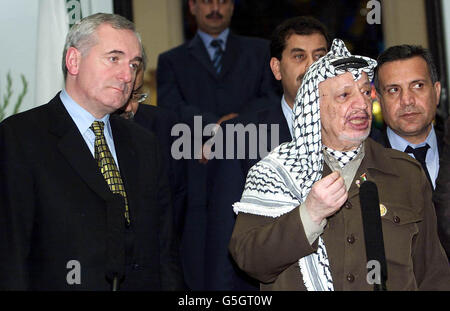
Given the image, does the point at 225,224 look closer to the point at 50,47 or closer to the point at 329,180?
the point at 329,180

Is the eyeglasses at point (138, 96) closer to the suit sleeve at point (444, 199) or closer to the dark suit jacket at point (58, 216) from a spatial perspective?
the dark suit jacket at point (58, 216)

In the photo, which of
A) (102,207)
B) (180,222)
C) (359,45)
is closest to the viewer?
(102,207)

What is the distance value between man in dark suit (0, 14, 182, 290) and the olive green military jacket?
373 mm

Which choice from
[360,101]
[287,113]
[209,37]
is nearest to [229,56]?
[209,37]

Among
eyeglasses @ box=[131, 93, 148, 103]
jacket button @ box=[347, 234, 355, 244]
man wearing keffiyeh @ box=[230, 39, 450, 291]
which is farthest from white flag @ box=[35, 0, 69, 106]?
jacket button @ box=[347, 234, 355, 244]

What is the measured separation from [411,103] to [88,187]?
69.5 inches

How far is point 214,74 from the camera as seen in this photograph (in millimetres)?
4719

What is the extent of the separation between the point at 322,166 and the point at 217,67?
226cm

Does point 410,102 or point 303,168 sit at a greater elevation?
point 410,102

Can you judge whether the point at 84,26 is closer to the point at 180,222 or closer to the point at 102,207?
the point at 102,207

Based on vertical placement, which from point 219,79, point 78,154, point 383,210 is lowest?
point 383,210

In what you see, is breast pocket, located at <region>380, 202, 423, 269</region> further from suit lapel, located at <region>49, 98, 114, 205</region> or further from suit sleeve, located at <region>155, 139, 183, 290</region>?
suit lapel, located at <region>49, 98, 114, 205</region>
